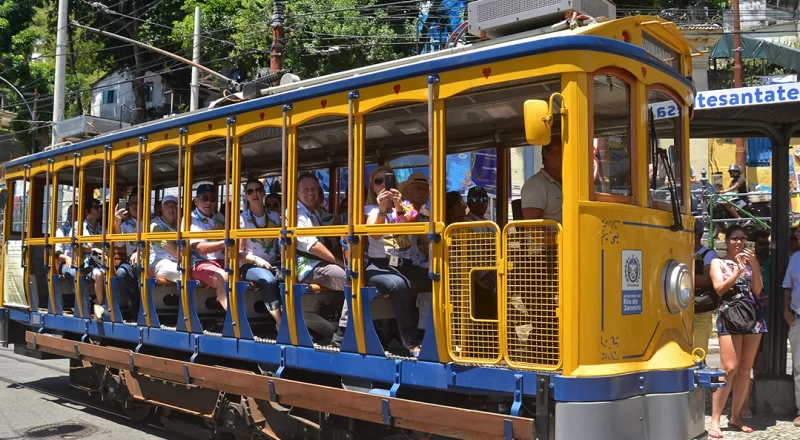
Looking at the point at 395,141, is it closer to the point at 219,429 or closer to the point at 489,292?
the point at 489,292

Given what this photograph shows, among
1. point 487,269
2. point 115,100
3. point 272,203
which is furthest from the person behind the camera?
point 115,100

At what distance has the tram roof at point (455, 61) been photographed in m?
4.60

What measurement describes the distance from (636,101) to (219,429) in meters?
4.64

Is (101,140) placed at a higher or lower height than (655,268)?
higher

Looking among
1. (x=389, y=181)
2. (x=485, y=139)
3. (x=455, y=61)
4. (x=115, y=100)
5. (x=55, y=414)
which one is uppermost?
(x=115, y=100)

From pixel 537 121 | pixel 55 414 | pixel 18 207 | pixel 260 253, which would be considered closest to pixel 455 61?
pixel 537 121

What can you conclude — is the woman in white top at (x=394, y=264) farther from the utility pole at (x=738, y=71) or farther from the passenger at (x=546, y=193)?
the utility pole at (x=738, y=71)

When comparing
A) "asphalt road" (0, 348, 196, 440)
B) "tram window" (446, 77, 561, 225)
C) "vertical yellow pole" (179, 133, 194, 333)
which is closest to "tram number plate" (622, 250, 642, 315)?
"tram window" (446, 77, 561, 225)

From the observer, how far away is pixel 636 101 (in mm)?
4957

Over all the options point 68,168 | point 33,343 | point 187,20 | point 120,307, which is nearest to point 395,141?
point 120,307

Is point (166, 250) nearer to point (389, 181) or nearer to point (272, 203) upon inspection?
point (272, 203)

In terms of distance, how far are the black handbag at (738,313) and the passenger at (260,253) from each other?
166 inches

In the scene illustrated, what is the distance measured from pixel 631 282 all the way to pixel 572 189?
0.71 m

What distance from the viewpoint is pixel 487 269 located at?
186 inches
